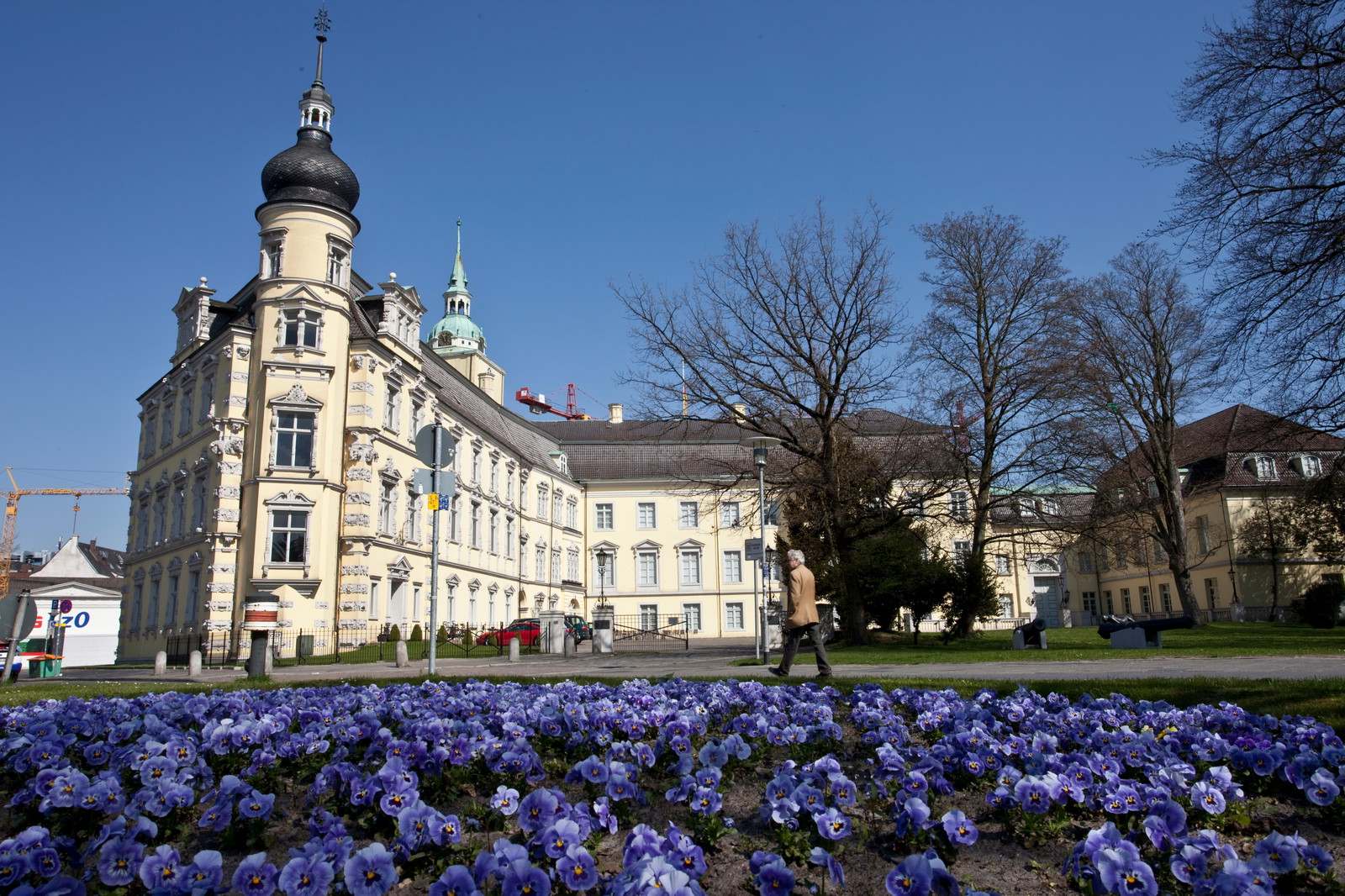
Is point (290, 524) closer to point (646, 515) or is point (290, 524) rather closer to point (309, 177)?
point (309, 177)

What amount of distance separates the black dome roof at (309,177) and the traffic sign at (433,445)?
23.8 m

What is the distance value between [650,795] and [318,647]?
2828cm

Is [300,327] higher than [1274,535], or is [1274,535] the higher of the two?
[300,327]

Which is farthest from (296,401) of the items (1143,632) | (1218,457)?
(1218,457)

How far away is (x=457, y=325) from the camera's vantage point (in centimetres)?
8550

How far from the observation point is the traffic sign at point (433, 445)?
12.8 m

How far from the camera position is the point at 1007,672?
12633 millimetres

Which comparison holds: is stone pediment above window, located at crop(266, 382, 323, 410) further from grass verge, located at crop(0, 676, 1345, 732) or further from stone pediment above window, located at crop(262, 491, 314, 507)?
grass verge, located at crop(0, 676, 1345, 732)

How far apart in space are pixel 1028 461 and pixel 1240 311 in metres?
8.18

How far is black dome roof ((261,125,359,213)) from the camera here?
33250 millimetres

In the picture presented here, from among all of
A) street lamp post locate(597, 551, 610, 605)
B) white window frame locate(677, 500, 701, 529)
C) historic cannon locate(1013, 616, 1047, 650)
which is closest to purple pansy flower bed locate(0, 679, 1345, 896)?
historic cannon locate(1013, 616, 1047, 650)

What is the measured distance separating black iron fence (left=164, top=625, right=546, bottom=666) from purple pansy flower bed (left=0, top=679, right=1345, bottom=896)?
72.6 ft

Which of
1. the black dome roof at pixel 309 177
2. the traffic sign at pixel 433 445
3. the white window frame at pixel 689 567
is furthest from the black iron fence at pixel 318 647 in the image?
Answer: the white window frame at pixel 689 567

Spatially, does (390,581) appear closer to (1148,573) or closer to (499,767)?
(499,767)
